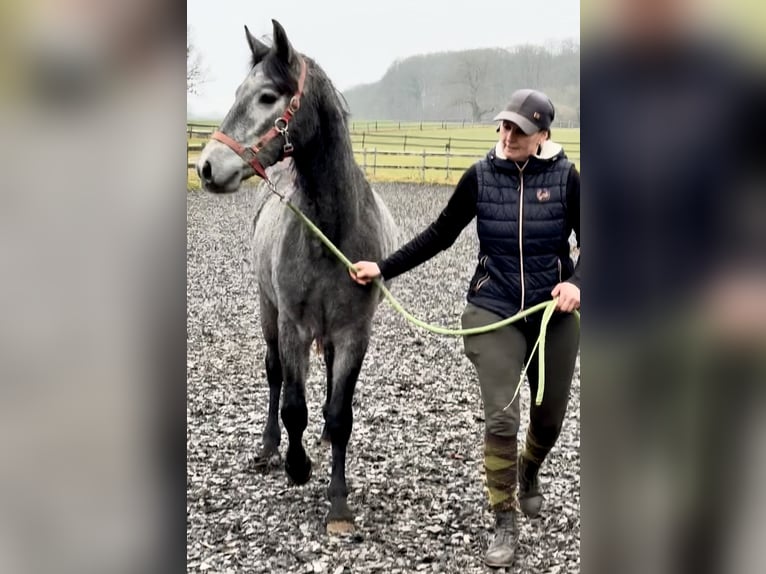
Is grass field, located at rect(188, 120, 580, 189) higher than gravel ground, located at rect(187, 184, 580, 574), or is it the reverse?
grass field, located at rect(188, 120, 580, 189)

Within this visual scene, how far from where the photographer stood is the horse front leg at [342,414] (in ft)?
10.2

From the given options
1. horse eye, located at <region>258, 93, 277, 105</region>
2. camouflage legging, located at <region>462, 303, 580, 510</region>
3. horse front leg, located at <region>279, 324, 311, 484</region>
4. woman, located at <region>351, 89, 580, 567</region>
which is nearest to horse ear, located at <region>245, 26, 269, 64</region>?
horse eye, located at <region>258, 93, 277, 105</region>

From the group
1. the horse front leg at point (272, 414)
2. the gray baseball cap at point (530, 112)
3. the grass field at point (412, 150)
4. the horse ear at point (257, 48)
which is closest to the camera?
the gray baseball cap at point (530, 112)

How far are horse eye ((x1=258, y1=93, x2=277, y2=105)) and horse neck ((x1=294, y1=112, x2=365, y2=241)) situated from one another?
22cm

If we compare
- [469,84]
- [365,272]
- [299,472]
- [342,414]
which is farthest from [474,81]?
[299,472]

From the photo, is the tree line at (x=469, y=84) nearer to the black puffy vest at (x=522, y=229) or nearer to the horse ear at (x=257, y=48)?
Answer: the black puffy vest at (x=522, y=229)

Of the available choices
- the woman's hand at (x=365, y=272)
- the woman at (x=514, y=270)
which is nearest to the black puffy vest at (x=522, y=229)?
the woman at (x=514, y=270)

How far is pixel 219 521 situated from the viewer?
3107 mm

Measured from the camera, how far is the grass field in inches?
113

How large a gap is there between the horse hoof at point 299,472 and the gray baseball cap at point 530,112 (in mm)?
1604

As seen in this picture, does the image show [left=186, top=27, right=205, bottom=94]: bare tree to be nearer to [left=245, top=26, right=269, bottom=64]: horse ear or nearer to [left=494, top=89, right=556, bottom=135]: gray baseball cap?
[left=245, top=26, right=269, bottom=64]: horse ear

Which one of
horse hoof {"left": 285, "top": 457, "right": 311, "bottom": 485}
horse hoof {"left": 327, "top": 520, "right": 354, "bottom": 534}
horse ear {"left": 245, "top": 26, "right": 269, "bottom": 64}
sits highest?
horse ear {"left": 245, "top": 26, "right": 269, "bottom": 64}
